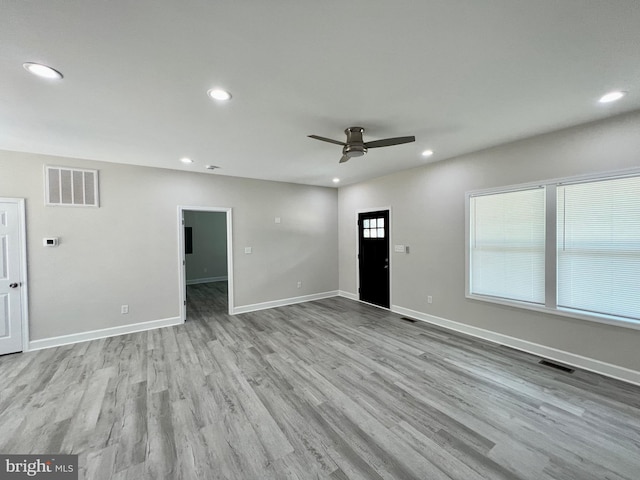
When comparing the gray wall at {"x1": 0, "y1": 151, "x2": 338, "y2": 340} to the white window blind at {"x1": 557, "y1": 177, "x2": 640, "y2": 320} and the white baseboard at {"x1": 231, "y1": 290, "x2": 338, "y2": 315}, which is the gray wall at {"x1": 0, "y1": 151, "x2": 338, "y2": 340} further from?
the white window blind at {"x1": 557, "y1": 177, "x2": 640, "y2": 320}

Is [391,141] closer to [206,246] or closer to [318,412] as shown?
[318,412]

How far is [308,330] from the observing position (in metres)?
4.14

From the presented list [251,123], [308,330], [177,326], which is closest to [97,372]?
[177,326]

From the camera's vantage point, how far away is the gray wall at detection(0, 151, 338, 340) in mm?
3570

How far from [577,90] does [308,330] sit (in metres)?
4.22

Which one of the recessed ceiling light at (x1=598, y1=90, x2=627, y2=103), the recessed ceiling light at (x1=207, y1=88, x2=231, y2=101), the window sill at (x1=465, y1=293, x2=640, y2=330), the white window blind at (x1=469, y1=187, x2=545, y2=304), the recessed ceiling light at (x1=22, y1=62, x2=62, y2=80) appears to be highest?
the recessed ceiling light at (x1=598, y1=90, x2=627, y2=103)

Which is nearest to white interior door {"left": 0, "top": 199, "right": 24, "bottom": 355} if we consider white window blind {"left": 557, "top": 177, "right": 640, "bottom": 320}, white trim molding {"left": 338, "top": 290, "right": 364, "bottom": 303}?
white trim molding {"left": 338, "top": 290, "right": 364, "bottom": 303}

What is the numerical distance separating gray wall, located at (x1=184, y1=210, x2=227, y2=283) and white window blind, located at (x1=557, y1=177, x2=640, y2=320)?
322 inches

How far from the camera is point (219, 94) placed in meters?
2.09

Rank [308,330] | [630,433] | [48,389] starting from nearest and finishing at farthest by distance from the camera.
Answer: [630,433], [48,389], [308,330]

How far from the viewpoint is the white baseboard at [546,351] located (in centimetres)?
261

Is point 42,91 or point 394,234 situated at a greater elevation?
point 42,91

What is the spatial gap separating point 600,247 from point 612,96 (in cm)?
156

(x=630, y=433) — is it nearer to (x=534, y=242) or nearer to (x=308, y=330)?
(x=534, y=242)
